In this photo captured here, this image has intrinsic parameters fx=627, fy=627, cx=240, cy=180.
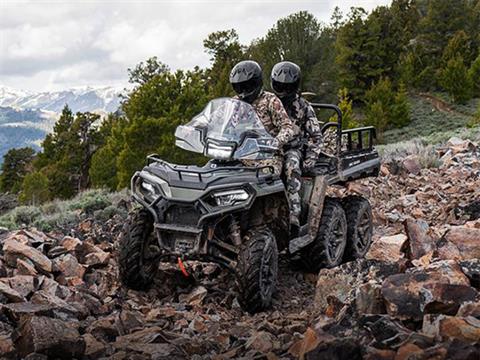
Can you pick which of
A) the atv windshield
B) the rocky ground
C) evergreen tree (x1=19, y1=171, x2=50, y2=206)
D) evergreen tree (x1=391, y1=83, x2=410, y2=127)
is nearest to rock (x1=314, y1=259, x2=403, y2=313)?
the rocky ground

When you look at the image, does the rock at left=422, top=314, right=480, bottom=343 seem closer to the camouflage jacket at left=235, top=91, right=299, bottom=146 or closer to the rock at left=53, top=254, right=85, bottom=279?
the camouflage jacket at left=235, top=91, right=299, bottom=146

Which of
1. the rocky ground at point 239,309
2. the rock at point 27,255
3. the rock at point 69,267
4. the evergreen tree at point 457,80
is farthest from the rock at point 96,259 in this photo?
the evergreen tree at point 457,80

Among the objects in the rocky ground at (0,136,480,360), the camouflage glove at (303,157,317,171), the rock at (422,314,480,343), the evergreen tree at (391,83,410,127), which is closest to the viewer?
the rock at (422,314,480,343)

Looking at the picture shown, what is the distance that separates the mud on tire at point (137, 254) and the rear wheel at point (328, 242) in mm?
1789

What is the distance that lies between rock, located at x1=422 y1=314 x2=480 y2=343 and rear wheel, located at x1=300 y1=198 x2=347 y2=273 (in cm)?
341

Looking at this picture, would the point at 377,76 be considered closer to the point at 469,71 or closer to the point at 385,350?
the point at 469,71

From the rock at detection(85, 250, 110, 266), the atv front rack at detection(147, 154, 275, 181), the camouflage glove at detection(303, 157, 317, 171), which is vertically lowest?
the rock at detection(85, 250, 110, 266)

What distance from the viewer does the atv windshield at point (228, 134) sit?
585 centimetres

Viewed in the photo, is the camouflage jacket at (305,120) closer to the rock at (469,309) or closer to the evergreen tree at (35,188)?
the rock at (469,309)

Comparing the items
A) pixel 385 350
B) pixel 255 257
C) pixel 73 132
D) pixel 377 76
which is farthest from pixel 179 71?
pixel 385 350

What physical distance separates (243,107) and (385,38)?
4992cm

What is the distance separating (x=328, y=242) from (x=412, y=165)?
7274 mm

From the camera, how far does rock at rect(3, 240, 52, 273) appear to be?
5.70 metres

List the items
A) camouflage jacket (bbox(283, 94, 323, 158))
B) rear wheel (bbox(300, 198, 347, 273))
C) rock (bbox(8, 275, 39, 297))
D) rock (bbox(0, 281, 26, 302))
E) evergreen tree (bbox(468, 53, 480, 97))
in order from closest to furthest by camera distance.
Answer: rock (bbox(0, 281, 26, 302)) → rock (bbox(8, 275, 39, 297)) → rear wheel (bbox(300, 198, 347, 273)) → camouflage jacket (bbox(283, 94, 323, 158)) → evergreen tree (bbox(468, 53, 480, 97))
